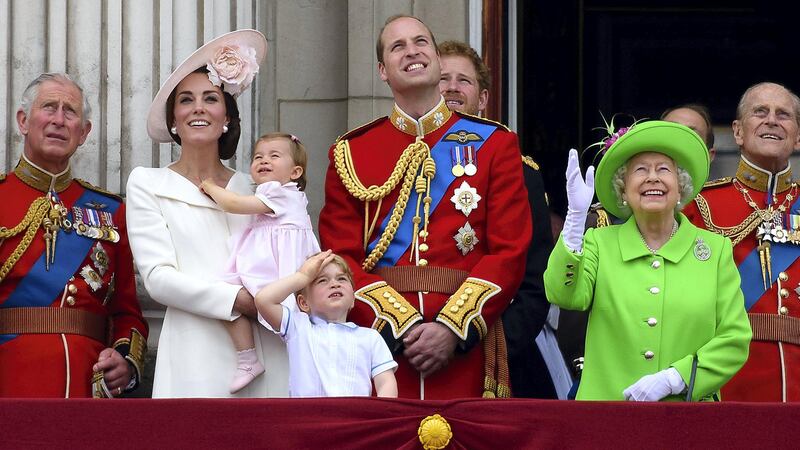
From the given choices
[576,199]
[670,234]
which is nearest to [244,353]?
[576,199]

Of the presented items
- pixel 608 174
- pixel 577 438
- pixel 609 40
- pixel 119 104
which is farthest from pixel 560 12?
pixel 577 438

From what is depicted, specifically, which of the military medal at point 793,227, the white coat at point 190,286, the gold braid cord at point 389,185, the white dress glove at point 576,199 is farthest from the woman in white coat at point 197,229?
the military medal at point 793,227

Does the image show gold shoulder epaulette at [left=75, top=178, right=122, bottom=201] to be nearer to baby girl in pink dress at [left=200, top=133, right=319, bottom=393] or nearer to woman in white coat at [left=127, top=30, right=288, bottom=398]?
woman in white coat at [left=127, top=30, right=288, bottom=398]

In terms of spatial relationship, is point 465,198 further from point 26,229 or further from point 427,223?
point 26,229

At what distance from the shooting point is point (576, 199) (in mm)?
5797

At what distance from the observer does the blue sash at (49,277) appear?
660 cm

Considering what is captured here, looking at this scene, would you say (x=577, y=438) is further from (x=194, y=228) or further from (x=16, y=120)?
(x=16, y=120)

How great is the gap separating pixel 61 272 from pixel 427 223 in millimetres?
1210

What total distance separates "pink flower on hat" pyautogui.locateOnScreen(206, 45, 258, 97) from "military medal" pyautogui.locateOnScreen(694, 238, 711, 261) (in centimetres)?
162

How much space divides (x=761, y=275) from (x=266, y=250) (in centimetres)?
162

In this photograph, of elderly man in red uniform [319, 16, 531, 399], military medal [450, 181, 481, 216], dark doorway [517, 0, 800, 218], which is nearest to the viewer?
elderly man in red uniform [319, 16, 531, 399]

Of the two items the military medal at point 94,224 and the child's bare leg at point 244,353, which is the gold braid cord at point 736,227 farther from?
the military medal at point 94,224

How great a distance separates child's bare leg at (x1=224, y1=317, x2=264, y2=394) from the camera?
6.36 meters

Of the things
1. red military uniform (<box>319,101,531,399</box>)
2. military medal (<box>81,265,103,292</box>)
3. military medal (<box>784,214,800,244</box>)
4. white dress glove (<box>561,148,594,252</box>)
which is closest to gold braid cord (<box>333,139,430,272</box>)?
red military uniform (<box>319,101,531,399</box>)
